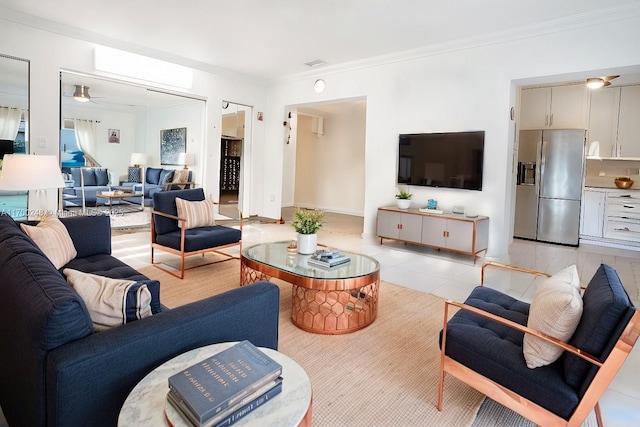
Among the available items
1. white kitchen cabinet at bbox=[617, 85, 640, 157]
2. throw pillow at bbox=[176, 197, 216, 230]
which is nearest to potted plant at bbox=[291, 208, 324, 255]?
throw pillow at bbox=[176, 197, 216, 230]

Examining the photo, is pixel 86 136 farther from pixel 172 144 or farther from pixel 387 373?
pixel 387 373

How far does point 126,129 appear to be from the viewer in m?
6.10

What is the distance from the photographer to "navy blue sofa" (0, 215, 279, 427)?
3.59 feet

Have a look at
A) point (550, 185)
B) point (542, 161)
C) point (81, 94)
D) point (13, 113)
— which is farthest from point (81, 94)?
point (550, 185)

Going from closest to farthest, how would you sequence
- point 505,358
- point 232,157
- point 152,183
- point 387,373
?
point 505,358 → point 387,373 → point 152,183 → point 232,157

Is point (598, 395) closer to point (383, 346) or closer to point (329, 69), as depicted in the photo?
point (383, 346)

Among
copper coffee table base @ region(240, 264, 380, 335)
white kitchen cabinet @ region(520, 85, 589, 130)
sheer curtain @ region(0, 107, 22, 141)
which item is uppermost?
white kitchen cabinet @ region(520, 85, 589, 130)

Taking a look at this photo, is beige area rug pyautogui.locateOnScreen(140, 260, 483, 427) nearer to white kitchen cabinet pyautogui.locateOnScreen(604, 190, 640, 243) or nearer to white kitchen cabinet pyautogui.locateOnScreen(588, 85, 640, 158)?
white kitchen cabinet pyautogui.locateOnScreen(604, 190, 640, 243)

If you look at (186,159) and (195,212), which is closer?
(195,212)

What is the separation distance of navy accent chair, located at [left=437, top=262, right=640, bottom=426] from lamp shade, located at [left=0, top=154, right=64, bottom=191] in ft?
10.7

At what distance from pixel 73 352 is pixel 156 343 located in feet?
0.77

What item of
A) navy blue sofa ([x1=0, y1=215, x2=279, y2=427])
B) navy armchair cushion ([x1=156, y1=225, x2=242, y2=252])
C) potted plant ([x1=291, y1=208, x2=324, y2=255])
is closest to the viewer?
navy blue sofa ([x1=0, y1=215, x2=279, y2=427])

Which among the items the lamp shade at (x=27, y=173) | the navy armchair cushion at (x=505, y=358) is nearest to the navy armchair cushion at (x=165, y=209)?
the lamp shade at (x=27, y=173)

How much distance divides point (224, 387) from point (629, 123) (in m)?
7.50
